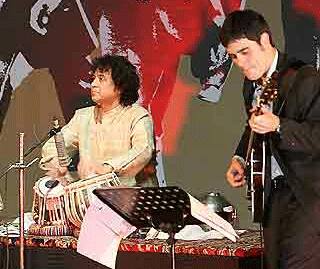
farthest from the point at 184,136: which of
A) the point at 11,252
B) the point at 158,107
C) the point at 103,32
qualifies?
the point at 11,252

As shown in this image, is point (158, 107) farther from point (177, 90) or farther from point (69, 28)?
point (69, 28)

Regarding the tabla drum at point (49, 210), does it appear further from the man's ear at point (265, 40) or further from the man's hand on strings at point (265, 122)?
the man's hand on strings at point (265, 122)

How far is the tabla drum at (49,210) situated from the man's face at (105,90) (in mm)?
587

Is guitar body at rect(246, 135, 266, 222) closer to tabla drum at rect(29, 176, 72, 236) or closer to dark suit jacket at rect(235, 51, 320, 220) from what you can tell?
dark suit jacket at rect(235, 51, 320, 220)

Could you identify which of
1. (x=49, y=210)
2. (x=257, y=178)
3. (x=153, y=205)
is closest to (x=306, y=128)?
(x=257, y=178)

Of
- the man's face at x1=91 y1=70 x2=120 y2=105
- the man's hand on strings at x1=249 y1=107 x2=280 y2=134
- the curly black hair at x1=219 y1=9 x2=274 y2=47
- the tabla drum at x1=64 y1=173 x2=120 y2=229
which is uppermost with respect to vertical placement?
the curly black hair at x1=219 y1=9 x2=274 y2=47

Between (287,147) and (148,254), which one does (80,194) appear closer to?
(148,254)

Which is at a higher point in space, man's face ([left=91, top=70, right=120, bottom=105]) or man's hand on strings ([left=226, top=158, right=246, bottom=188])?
man's face ([left=91, top=70, right=120, bottom=105])

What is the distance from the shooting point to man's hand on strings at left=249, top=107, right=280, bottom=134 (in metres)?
2.68

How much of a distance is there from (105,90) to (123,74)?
18cm

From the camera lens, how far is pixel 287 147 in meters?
2.79

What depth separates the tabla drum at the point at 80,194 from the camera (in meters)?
4.55

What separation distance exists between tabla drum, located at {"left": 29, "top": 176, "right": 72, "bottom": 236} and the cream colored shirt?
286mm

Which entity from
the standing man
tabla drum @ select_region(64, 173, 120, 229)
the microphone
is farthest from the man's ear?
the microphone
